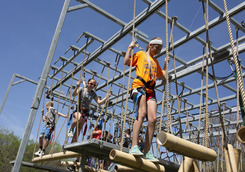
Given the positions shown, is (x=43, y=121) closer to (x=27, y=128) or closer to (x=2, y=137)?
(x=27, y=128)

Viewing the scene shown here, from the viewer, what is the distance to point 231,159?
212cm

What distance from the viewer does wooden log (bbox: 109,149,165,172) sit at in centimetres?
198

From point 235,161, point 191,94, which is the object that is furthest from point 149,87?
point 191,94

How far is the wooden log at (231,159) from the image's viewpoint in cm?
208

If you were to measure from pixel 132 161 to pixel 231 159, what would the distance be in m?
0.90

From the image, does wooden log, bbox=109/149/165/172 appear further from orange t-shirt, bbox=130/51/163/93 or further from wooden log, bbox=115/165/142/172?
orange t-shirt, bbox=130/51/163/93

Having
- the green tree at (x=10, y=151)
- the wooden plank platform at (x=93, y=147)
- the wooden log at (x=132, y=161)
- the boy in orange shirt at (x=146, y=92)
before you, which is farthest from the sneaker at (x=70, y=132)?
the green tree at (x=10, y=151)

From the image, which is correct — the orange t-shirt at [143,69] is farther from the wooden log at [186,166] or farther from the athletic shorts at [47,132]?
the athletic shorts at [47,132]

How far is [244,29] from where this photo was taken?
15.6ft

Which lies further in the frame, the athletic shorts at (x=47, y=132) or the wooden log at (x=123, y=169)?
the athletic shorts at (x=47, y=132)

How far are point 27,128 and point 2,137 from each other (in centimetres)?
2210

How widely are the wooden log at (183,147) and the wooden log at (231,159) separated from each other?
22cm

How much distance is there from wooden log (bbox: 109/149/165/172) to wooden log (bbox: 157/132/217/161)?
0.35 m

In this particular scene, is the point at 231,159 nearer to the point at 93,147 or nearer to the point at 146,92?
the point at 146,92
